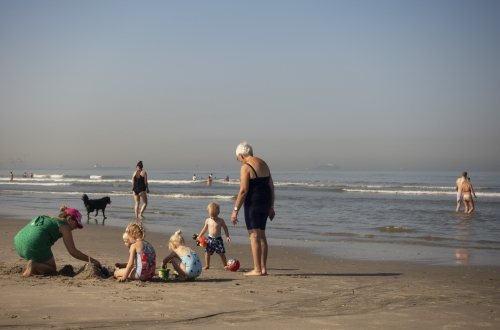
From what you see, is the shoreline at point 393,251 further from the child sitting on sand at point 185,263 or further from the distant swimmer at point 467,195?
the distant swimmer at point 467,195

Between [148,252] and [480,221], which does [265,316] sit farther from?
[480,221]

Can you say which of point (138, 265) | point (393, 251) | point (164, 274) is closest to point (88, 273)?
point (138, 265)

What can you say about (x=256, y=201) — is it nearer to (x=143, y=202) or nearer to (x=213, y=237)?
(x=213, y=237)

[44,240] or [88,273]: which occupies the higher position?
[44,240]

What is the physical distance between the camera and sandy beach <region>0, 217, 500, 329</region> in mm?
5848

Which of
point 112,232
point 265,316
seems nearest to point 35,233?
point 265,316

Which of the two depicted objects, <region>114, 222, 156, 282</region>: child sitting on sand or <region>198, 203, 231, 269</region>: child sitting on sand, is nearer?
<region>114, 222, 156, 282</region>: child sitting on sand

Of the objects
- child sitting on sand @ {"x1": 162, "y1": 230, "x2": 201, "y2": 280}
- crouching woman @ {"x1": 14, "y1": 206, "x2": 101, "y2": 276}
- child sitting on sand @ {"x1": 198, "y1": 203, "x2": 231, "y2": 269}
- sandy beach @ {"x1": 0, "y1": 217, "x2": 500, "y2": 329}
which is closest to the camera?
sandy beach @ {"x1": 0, "y1": 217, "x2": 500, "y2": 329}

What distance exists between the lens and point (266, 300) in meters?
6.99

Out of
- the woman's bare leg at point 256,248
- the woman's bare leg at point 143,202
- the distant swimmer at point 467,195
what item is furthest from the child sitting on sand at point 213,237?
the distant swimmer at point 467,195

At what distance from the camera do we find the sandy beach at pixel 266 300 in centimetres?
585

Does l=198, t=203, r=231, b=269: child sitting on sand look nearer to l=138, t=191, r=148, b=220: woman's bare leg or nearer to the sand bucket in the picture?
the sand bucket

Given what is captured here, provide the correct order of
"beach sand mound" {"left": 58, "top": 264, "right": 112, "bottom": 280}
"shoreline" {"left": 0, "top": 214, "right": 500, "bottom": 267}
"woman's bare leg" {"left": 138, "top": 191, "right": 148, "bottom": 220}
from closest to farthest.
A: "beach sand mound" {"left": 58, "top": 264, "right": 112, "bottom": 280} → "shoreline" {"left": 0, "top": 214, "right": 500, "bottom": 267} → "woman's bare leg" {"left": 138, "top": 191, "right": 148, "bottom": 220}

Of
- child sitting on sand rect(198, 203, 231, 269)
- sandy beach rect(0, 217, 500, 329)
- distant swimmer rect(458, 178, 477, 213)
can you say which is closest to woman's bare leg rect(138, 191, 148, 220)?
sandy beach rect(0, 217, 500, 329)
